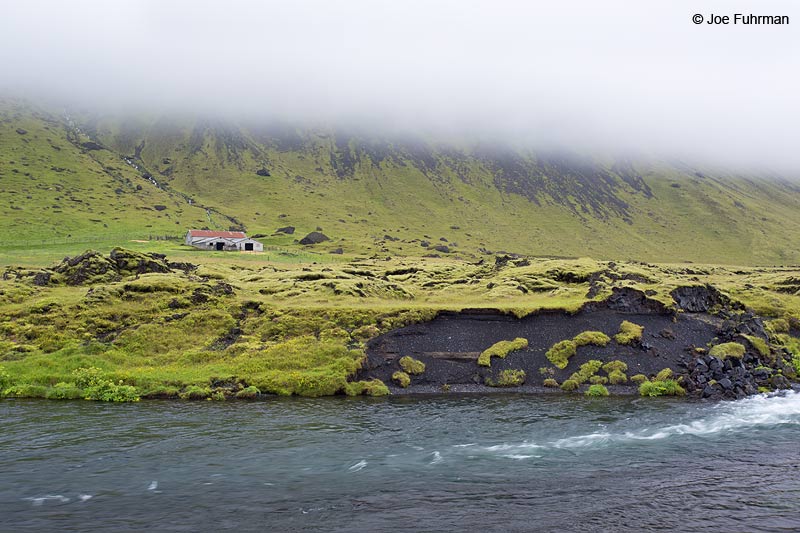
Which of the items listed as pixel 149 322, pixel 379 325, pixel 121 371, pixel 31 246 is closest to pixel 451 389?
pixel 379 325

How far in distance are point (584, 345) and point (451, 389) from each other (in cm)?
1674

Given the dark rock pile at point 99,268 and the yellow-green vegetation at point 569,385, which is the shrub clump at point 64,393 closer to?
the dark rock pile at point 99,268

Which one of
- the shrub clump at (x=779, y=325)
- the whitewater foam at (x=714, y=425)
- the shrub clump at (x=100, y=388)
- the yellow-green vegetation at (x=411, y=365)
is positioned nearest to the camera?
the whitewater foam at (x=714, y=425)

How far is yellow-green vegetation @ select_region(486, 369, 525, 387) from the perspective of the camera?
170ft

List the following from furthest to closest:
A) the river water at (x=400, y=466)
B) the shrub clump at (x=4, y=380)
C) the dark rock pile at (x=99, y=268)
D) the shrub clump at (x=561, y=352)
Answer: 1. the dark rock pile at (x=99, y=268)
2. the shrub clump at (x=561, y=352)
3. the shrub clump at (x=4, y=380)
4. the river water at (x=400, y=466)

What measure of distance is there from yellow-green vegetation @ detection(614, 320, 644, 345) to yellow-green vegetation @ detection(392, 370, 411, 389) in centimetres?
2411

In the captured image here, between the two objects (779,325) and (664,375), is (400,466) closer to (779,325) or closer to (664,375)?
(664,375)

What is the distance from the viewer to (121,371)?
5025cm

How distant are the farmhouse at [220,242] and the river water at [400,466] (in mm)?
124014

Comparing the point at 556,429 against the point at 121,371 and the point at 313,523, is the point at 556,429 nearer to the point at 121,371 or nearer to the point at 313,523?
the point at 313,523

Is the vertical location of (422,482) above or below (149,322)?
below

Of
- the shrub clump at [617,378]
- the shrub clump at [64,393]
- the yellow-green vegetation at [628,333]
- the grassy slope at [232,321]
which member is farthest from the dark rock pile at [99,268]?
the yellow-green vegetation at [628,333]

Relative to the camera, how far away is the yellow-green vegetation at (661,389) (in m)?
49.9

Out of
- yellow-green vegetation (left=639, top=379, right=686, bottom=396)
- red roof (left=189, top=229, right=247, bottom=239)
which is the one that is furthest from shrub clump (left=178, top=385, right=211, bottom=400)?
red roof (left=189, top=229, right=247, bottom=239)
